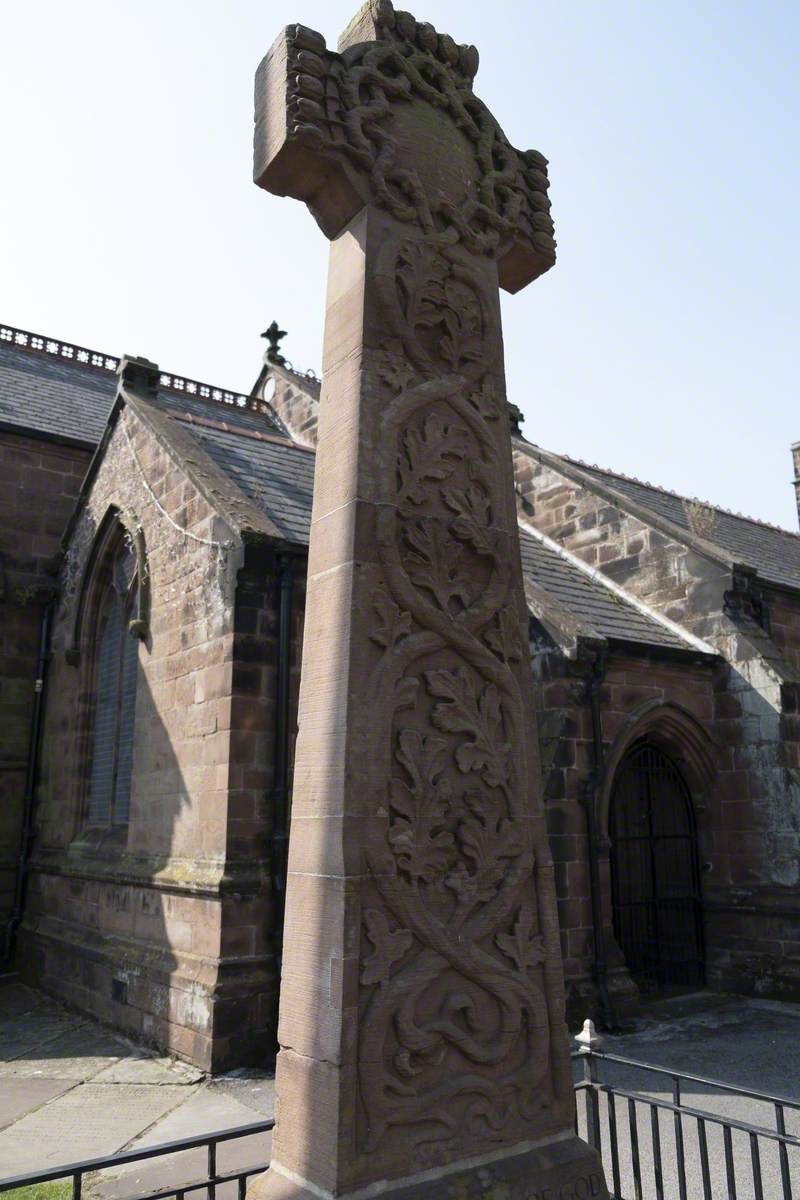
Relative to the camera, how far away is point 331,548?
3244mm

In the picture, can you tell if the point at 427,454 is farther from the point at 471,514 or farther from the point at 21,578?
the point at 21,578

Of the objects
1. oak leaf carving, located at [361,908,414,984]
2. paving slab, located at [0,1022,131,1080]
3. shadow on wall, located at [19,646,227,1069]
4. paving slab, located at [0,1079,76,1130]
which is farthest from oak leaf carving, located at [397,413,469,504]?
paving slab, located at [0,1022,131,1080]

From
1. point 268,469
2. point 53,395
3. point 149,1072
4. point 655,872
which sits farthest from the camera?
point 53,395

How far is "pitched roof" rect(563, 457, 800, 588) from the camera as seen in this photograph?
16.7 metres

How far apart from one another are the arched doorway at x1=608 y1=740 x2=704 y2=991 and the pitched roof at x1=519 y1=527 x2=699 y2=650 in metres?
1.51

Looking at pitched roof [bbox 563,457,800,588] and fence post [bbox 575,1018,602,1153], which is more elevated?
pitched roof [bbox 563,457,800,588]

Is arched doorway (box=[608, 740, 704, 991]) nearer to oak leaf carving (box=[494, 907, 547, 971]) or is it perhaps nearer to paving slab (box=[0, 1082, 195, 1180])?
paving slab (box=[0, 1082, 195, 1180])

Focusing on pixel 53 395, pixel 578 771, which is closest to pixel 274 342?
pixel 53 395

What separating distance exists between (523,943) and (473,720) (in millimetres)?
779

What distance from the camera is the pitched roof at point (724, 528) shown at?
54.8 ft

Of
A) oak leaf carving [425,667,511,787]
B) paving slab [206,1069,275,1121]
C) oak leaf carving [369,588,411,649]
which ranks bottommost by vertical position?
paving slab [206,1069,275,1121]

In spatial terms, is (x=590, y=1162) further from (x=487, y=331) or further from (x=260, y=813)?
(x=260, y=813)

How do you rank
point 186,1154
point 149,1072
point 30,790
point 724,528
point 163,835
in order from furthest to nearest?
point 724,528, point 30,790, point 163,835, point 149,1072, point 186,1154

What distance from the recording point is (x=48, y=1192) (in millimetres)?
5270
